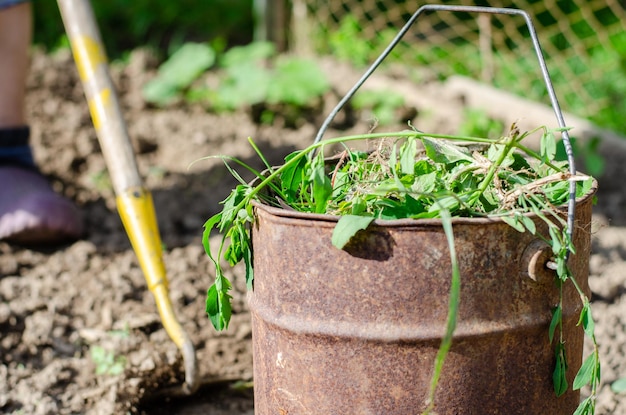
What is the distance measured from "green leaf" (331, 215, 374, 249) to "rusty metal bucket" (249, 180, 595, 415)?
30mm

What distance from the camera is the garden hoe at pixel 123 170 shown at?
73.8 inches

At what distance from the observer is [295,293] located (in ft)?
4.03

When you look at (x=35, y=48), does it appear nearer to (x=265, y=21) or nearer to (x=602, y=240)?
(x=265, y=21)

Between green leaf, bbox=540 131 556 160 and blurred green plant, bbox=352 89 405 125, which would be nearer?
green leaf, bbox=540 131 556 160

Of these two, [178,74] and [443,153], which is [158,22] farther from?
[443,153]

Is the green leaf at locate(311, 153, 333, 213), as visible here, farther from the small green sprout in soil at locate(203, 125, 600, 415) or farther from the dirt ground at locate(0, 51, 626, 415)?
the dirt ground at locate(0, 51, 626, 415)

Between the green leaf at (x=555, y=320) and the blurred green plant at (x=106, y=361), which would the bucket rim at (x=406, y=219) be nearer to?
the green leaf at (x=555, y=320)

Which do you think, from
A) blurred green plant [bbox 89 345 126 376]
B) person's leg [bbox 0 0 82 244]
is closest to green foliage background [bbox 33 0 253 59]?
person's leg [bbox 0 0 82 244]

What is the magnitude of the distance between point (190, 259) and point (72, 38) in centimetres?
75

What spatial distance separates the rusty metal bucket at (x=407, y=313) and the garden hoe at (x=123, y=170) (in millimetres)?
630

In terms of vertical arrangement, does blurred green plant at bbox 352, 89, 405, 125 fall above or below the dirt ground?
above

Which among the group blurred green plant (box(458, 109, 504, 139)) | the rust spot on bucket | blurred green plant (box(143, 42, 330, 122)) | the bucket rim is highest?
the bucket rim

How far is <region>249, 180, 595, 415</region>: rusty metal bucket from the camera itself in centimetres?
116

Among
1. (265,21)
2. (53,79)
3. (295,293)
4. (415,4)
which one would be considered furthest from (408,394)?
(415,4)
